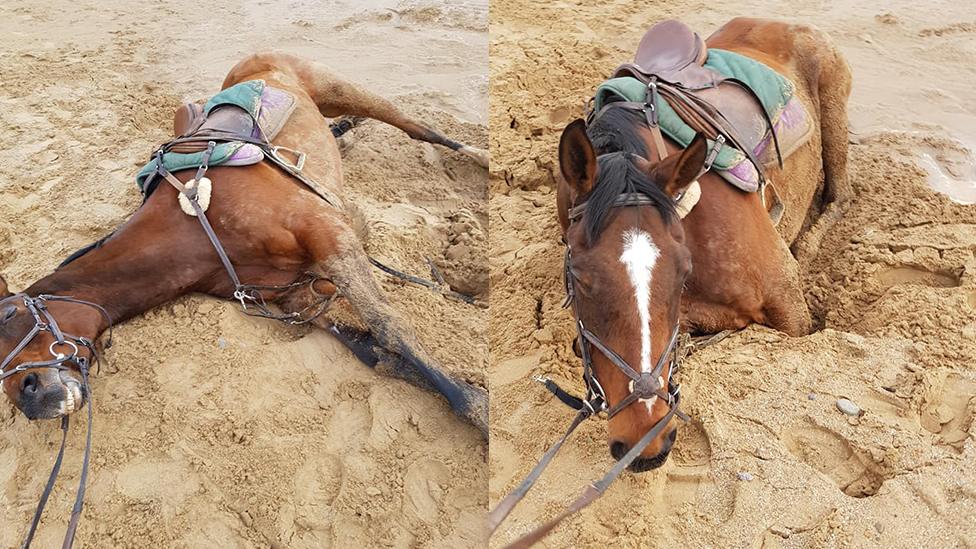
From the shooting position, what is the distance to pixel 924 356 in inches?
109

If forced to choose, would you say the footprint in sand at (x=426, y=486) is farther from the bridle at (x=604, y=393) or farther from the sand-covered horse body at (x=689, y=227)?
the sand-covered horse body at (x=689, y=227)

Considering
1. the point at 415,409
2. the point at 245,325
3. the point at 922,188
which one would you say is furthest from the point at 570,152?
the point at 922,188

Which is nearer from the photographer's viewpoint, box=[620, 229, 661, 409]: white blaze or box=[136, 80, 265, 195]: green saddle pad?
box=[620, 229, 661, 409]: white blaze

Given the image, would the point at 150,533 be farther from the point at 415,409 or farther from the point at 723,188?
the point at 723,188

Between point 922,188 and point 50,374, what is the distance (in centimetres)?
500

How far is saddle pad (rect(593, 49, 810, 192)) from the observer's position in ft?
9.64

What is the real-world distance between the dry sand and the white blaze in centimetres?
55

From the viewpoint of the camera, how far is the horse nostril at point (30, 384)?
259cm

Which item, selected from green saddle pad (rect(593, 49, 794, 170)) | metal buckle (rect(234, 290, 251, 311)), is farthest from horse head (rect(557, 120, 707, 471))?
metal buckle (rect(234, 290, 251, 311))

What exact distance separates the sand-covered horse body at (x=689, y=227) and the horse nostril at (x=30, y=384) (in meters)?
2.27

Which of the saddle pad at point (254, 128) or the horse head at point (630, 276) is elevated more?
the horse head at point (630, 276)

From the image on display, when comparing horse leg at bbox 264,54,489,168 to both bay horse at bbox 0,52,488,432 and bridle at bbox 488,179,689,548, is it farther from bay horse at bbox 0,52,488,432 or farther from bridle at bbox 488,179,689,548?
bridle at bbox 488,179,689,548

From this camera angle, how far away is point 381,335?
3.04m

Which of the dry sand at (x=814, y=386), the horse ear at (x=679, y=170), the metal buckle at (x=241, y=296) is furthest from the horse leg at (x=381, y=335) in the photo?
the horse ear at (x=679, y=170)
